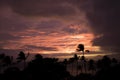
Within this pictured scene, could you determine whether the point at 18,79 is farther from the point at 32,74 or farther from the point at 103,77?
the point at 103,77

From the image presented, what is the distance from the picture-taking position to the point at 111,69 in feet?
226

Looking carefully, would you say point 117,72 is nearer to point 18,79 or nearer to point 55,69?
point 55,69

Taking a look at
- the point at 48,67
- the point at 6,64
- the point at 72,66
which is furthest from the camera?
the point at 72,66

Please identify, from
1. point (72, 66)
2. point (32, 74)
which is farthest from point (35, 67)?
point (72, 66)

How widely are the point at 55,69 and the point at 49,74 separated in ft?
23.9

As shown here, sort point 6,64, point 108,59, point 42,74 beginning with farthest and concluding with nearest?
point 108,59, point 6,64, point 42,74

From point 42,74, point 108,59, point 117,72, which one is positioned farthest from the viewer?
point 108,59

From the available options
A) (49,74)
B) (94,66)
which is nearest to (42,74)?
(49,74)

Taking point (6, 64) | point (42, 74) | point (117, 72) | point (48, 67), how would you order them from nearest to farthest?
point (117, 72)
point (42, 74)
point (48, 67)
point (6, 64)

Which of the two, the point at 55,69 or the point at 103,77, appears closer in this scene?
the point at 103,77

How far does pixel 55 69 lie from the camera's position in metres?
77.8

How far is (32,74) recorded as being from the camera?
232 ft

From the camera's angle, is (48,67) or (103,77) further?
(48,67)

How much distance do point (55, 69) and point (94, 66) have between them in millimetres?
89062
